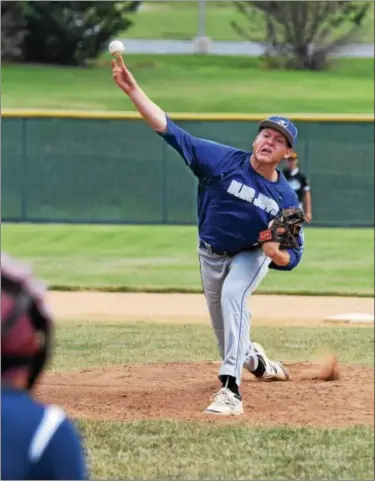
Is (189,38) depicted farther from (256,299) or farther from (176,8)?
(256,299)

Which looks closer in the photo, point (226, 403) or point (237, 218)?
point (237, 218)

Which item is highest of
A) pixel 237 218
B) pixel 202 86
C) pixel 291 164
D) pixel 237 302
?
pixel 237 218

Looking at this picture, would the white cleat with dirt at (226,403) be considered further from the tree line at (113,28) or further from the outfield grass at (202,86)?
the tree line at (113,28)

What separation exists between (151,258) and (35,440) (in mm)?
15744

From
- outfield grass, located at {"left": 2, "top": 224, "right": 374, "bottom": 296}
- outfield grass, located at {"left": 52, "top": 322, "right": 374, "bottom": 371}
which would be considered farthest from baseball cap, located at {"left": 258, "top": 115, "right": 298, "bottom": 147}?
outfield grass, located at {"left": 2, "top": 224, "right": 374, "bottom": 296}

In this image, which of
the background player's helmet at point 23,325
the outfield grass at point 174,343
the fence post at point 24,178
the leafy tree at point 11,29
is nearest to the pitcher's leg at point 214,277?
the outfield grass at point 174,343

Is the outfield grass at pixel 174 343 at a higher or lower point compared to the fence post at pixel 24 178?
higher

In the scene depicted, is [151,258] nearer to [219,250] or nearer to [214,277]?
[214,277]

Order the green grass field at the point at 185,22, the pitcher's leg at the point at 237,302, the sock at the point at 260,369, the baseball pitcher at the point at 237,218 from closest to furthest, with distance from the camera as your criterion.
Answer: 1. the baseball pitcher at the point at 237,218
2. the pitcher's leg at the point at 237,302
3. the sock at the point at 260,369
4. the green grass field at the point at 185,22

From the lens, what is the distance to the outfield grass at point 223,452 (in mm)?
6184

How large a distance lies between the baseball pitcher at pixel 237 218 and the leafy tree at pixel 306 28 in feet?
102

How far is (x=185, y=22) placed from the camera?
4862 cm

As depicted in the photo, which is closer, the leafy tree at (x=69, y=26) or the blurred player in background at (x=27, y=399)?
the blurred player in background at (x=27, y=399)

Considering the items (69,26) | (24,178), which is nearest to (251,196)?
(24,178)
